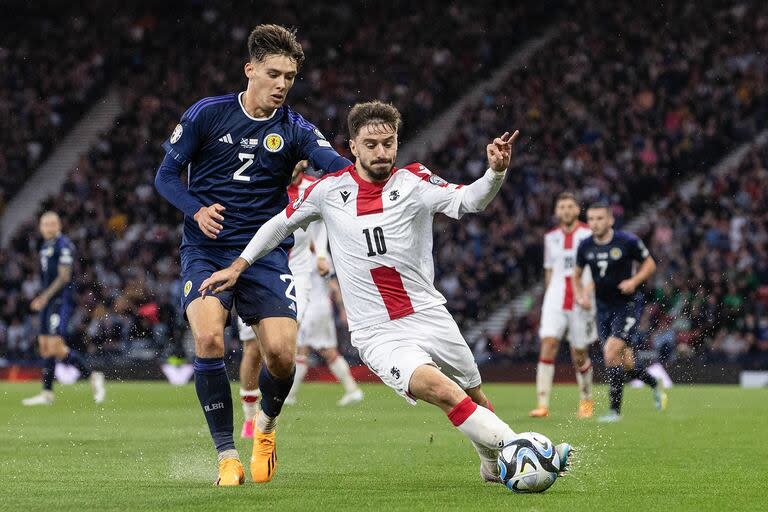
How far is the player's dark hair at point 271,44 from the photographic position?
7.47 meters

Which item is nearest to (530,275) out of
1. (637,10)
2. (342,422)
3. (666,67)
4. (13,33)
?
(666,67)

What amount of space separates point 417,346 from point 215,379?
50.8 inches

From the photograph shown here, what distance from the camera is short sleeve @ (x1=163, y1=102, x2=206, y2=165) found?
7.43 m

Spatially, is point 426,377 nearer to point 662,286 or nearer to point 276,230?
point 276,230

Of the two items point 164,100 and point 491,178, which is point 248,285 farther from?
point 164,100

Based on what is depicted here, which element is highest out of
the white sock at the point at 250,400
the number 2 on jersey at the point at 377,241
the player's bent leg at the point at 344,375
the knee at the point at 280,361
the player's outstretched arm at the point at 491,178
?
the player's outstretched arm at the point at 491,178

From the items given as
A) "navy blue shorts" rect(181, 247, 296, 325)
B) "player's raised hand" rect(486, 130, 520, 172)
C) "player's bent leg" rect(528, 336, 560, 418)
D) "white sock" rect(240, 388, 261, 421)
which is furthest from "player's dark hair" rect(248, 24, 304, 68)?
"player's bent leg" rect(528, 336, 560, 418)

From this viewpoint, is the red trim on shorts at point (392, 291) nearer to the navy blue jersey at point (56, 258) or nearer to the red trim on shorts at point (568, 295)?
the red trim on shorts at point (568, 295)

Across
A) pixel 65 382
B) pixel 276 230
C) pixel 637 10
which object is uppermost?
pixel 637 10

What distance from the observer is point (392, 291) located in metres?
6.86

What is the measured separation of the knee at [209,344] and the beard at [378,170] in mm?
1259

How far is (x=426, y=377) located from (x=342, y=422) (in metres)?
6.31

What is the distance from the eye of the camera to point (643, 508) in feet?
20.0

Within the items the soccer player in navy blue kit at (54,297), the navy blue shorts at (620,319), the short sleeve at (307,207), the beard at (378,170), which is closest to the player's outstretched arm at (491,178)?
the beard at (378,170)
